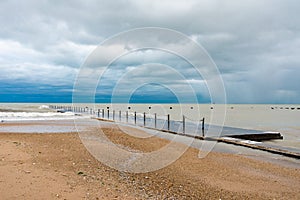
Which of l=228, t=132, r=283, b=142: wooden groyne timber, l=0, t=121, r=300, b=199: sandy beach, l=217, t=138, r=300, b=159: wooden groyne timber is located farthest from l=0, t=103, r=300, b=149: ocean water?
l=0, t=121, r=300, b=199: sandy beach

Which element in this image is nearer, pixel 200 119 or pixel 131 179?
pixel 131 179

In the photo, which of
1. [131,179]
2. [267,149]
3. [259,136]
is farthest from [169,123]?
[131,179]

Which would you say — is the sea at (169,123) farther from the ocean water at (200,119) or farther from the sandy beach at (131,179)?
the sandy beach at (131,179)

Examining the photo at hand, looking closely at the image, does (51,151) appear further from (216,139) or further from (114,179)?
(216,139)

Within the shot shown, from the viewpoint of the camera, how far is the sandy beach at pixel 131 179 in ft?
21.0

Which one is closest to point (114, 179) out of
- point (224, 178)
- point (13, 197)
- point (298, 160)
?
point (13, 197)

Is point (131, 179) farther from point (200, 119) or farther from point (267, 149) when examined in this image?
point (200, 119)

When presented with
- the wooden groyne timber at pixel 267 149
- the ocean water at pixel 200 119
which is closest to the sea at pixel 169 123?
the ocean water at pixel 200 119

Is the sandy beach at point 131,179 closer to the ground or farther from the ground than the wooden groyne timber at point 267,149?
farther from the ground

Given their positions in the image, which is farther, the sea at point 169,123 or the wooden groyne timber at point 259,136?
the sea at point 169,123

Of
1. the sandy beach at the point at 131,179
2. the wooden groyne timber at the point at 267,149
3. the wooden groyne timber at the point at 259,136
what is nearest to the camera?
the sandy beach at the point at 131,179

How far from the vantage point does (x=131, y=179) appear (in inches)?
313

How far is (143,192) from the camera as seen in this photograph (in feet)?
22.4

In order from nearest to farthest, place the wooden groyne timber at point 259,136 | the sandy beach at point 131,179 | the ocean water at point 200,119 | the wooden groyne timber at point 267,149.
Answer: the sandy beach at point 131,179 → the wooden groyne timber at point 267,149 → the wooden groyne timber at point 259,136 → the ocean water at point 200,119
